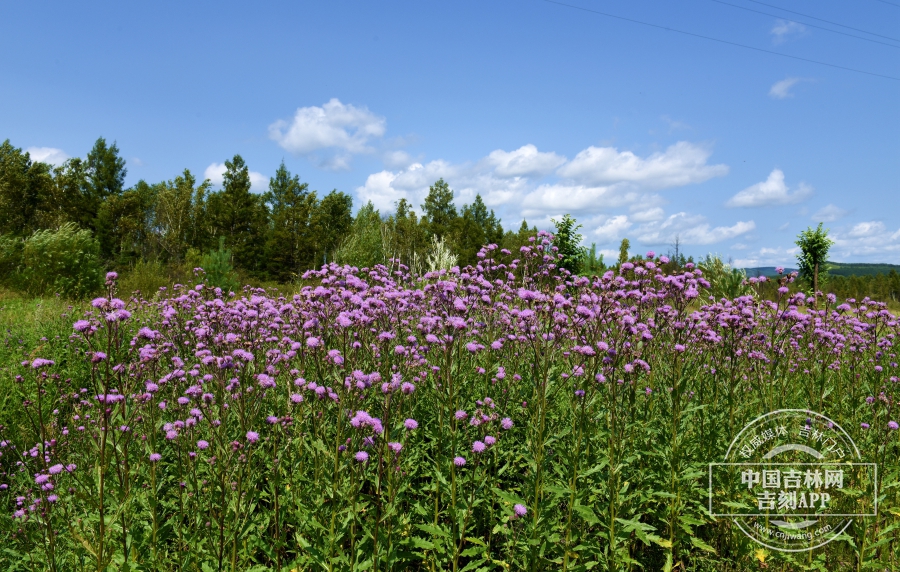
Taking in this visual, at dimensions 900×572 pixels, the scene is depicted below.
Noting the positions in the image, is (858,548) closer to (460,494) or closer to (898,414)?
(898,414)

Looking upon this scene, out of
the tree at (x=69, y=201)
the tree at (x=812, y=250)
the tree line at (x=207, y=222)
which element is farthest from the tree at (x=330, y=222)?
the tree at (x=812, y=250)

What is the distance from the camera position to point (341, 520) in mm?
3307

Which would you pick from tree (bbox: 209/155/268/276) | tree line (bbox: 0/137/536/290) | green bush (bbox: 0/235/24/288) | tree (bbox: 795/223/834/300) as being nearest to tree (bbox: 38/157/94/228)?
tree line (bbox: 0/137/536/290)

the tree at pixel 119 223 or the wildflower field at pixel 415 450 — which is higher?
the tree at pixel 119 223

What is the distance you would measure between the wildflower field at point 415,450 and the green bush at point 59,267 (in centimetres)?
1516

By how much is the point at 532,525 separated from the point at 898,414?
16.7 ft

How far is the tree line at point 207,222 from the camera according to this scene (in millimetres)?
37031

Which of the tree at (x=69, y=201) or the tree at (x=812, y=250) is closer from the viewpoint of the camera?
the tree at (x=812, y=250)

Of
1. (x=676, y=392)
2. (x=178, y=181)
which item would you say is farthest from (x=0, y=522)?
(x=178, y=181)

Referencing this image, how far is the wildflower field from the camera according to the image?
3.36 m

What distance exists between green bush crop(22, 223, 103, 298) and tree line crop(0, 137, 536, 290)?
552 inches

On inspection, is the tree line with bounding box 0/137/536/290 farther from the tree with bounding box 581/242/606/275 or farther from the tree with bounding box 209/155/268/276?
the tree with bounding box 581/242/606/275

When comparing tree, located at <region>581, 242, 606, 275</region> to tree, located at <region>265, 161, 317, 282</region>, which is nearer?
tree, located at <region>581, 242, 606, 275</region>

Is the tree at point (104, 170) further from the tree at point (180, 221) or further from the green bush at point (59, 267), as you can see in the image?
the green bush at point (59, 267)
